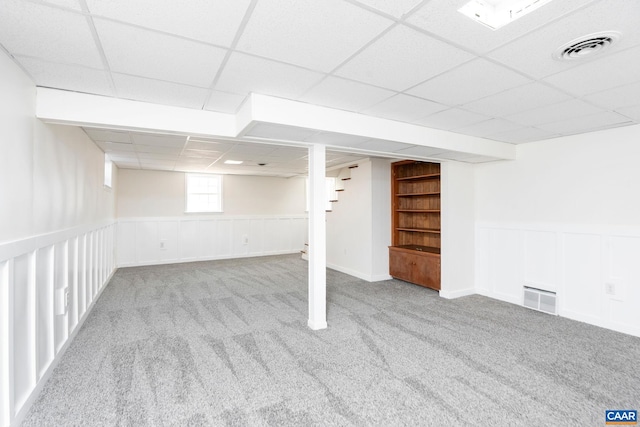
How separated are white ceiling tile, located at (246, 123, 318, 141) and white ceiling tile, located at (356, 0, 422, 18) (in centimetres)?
139

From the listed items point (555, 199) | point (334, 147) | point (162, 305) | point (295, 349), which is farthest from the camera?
point (162, 305)

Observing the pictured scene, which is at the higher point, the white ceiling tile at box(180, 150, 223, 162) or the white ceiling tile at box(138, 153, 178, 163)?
the white ceiling tile at box(180, 150, 223, 162)

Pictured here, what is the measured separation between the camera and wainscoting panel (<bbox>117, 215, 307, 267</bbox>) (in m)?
6.98

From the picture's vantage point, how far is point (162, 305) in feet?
13.6

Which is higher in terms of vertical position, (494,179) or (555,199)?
(494,179)

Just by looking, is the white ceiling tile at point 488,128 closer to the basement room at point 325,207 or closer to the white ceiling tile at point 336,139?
the basement room at point 325,207

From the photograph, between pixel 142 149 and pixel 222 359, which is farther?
pixel 142 149

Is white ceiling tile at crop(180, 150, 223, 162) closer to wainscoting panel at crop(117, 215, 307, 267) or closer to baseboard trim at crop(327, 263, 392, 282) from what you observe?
wainscoting panel at crop(117, 215, 307, 267)

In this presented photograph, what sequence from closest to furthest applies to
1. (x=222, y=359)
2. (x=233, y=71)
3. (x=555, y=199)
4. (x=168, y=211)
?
(x=233, y=71), (x=222, y=359), (x=555, y=199), (x=168, y=211)

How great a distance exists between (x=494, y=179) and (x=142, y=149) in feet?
17.3

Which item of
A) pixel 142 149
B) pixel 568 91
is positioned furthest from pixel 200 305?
pixel 568 91

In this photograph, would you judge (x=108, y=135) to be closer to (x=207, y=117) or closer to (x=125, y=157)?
(x=207, y=117)

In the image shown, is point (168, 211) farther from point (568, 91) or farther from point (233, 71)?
point (568, 91)

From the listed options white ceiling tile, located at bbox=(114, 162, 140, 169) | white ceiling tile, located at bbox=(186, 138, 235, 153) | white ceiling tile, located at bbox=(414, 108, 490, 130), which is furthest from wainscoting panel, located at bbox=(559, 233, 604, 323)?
white ceiling tile, located at bbox=(114, 162, 140, 169)
